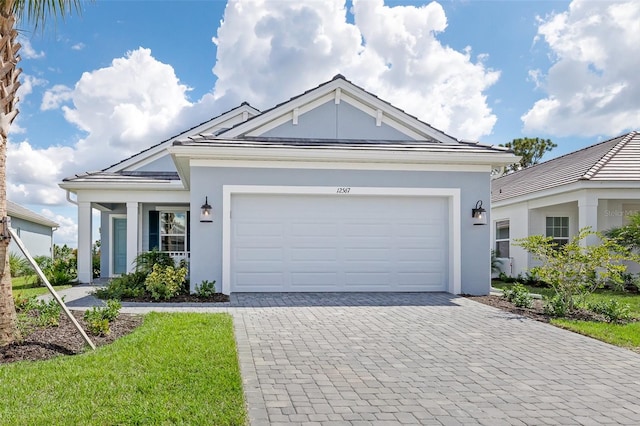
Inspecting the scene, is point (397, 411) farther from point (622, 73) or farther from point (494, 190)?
point (494, 190)

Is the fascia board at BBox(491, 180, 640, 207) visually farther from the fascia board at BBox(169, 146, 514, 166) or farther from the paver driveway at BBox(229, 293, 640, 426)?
the paver driveway at BBox(229, 293, 640, 426)

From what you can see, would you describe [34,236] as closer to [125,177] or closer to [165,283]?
[125,177]

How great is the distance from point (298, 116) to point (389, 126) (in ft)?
8.28

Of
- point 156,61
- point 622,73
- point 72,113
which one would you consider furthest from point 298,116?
point 622,73

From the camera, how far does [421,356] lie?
18.4 feet

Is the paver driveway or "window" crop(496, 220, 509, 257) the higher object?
"window" crop(496, 220, 509, 257)

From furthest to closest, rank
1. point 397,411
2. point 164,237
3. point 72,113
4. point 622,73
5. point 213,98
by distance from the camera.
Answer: point 213,98
point 164,237
point 622,73
point 72,113
point 397,411

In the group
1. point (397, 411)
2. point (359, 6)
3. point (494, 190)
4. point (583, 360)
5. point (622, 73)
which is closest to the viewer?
point (397, 411)

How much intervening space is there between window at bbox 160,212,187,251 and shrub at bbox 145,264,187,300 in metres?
6.17

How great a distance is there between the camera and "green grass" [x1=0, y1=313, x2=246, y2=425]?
11.8 feet

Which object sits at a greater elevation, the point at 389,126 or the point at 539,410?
the point at 389,126

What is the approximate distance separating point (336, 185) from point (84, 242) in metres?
8.66

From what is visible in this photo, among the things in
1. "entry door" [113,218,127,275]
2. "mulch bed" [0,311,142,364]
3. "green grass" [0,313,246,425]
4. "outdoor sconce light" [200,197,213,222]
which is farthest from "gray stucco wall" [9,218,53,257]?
"green grass" [0,313,246,425]

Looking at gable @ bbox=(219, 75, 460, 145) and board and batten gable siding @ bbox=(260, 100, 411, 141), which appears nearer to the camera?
gable @ bbox=(219, 75, 460, 145)
